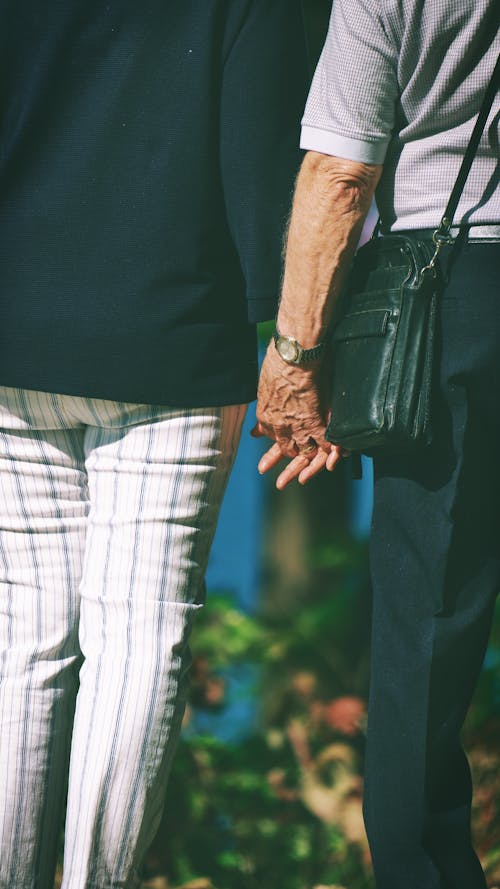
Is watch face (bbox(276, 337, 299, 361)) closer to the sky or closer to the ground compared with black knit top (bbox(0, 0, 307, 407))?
closer to the ground

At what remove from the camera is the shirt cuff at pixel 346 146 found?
4.60ft

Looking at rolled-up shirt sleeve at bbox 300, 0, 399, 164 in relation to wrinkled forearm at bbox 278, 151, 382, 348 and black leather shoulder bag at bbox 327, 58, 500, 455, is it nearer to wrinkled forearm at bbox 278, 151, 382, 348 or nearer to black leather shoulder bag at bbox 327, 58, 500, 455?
wrinkled forearm at bbox 278, 151, 382, 348

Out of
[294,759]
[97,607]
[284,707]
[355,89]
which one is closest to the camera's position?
[355,89]

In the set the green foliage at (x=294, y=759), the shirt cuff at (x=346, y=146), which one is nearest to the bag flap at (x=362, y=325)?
the shirt cuff at (x=346, y=146)

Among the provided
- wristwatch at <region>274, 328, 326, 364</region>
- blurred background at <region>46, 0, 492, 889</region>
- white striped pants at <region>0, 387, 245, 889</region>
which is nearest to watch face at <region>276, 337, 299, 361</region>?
wristwatch at <region>274, 328, 326, 364</region>

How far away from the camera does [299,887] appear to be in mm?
2318

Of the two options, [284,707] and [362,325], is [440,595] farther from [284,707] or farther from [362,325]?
[284,707]

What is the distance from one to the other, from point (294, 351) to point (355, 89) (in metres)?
0.41

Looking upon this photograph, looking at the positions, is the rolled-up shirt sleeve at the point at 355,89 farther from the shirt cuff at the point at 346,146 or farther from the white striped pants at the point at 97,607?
the white striped pants at the point at 97,607

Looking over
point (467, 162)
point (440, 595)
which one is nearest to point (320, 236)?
point (467, 162)

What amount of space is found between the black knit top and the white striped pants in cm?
9

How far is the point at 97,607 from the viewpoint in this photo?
1.58 m

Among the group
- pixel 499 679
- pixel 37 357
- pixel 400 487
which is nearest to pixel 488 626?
pixel 400 487

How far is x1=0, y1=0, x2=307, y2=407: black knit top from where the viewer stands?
1.45 meters
